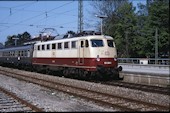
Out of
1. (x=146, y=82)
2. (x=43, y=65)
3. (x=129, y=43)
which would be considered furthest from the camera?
(x=129, y=43)

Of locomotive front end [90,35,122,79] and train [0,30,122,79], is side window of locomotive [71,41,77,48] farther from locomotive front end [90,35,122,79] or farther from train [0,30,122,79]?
locomotive front end [90,35,122,79]

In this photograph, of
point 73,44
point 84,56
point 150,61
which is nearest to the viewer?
point 84,56

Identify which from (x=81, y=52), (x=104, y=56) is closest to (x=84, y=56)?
(x=81, y=52)

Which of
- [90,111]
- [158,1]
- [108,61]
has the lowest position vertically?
[90,111]

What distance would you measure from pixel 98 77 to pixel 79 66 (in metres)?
1.47

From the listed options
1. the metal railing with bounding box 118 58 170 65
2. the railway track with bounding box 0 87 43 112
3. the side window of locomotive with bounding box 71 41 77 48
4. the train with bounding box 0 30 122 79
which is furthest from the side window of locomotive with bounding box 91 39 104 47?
the metal railing with bounding box 118 58 170 65

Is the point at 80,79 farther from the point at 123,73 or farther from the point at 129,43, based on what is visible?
the point at 129,43

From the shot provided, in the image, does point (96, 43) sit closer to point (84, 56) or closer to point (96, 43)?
point (96, 43)

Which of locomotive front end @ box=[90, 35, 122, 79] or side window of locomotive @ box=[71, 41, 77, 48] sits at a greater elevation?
side window of locomotive @ box=[71, 41, 77, 48]

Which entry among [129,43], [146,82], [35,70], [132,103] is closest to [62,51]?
[146,82]

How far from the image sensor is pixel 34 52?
1235 inches

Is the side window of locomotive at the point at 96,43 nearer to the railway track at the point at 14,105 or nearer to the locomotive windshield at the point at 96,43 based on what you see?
the locomotive windshield at the point at 96,43

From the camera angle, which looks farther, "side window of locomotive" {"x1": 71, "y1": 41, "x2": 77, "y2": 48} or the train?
"side window of locomotive" {"x1": 71, "y1": 41, "x2": 77, "y2": 48}

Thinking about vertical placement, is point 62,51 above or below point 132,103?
above
